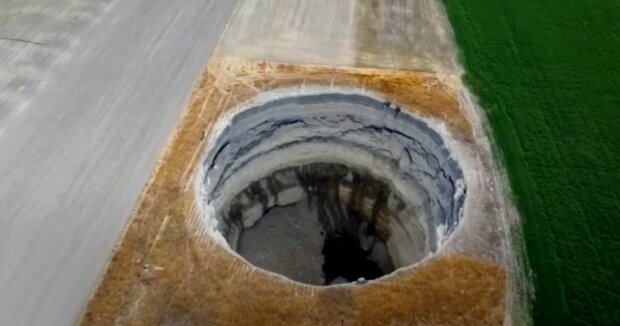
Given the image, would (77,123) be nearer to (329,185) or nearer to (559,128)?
(329,185)

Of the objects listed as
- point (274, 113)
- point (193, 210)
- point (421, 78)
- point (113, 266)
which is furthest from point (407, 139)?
point (113, 266)

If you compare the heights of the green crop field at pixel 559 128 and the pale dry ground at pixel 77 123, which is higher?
the pale dry ground at pixel 77 123

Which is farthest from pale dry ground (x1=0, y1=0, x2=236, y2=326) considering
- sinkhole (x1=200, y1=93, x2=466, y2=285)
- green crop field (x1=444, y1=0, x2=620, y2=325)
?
green crop field (x1=444, y1=0, x2=620, y2=325)

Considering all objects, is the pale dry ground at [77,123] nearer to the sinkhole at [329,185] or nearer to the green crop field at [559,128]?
the sinkhole at [329,185]

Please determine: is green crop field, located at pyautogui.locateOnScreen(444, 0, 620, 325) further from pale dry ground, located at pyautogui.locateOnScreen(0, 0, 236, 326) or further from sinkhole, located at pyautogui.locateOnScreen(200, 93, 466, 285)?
pale dry ground, located at pyautogui.locateOnScreen(0, 0, 236, 326)

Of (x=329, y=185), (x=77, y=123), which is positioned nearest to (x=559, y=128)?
(x=329, y=185)

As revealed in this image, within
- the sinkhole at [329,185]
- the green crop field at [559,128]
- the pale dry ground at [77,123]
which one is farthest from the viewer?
the sinkhole at [329,185]

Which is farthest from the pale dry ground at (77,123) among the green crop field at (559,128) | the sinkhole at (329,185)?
the green crop field at (559,128)
